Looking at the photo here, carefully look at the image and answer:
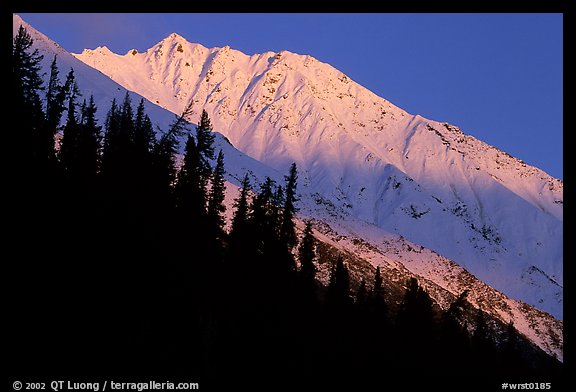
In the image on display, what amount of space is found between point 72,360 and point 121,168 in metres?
16.4

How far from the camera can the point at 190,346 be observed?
33.2 meters

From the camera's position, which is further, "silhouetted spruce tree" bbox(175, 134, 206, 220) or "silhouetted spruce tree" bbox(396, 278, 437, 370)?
"silhouetted spruce tree" bbox(396, 278, 437, 370)

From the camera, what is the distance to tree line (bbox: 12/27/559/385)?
89.7ft

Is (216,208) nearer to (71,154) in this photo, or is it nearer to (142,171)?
(71,154)

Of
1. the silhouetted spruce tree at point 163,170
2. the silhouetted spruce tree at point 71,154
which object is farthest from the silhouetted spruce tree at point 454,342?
the silhouetted spruce tree at point 71,154

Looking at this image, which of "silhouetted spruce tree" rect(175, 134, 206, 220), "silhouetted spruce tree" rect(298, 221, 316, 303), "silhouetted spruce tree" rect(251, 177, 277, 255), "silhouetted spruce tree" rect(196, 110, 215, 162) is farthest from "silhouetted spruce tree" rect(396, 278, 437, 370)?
"silhouetted spruce tree" rect(196, 110, 215, 162)

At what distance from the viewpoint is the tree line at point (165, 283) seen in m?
27.3

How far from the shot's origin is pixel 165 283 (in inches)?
1427

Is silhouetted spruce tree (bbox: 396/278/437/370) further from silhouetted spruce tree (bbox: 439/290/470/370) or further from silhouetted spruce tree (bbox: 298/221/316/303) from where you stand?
silhouetted spruce tree (bbox: 298/221/316/303)

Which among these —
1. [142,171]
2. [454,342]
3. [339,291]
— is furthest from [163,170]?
[454,342]

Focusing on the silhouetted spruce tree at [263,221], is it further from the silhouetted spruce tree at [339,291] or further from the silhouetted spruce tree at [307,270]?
the silhouetted spruce tree at [339,291]

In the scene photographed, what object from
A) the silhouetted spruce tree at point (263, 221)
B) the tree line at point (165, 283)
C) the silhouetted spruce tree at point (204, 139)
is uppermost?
the silhouetted spruce tree at point (204, 139)
